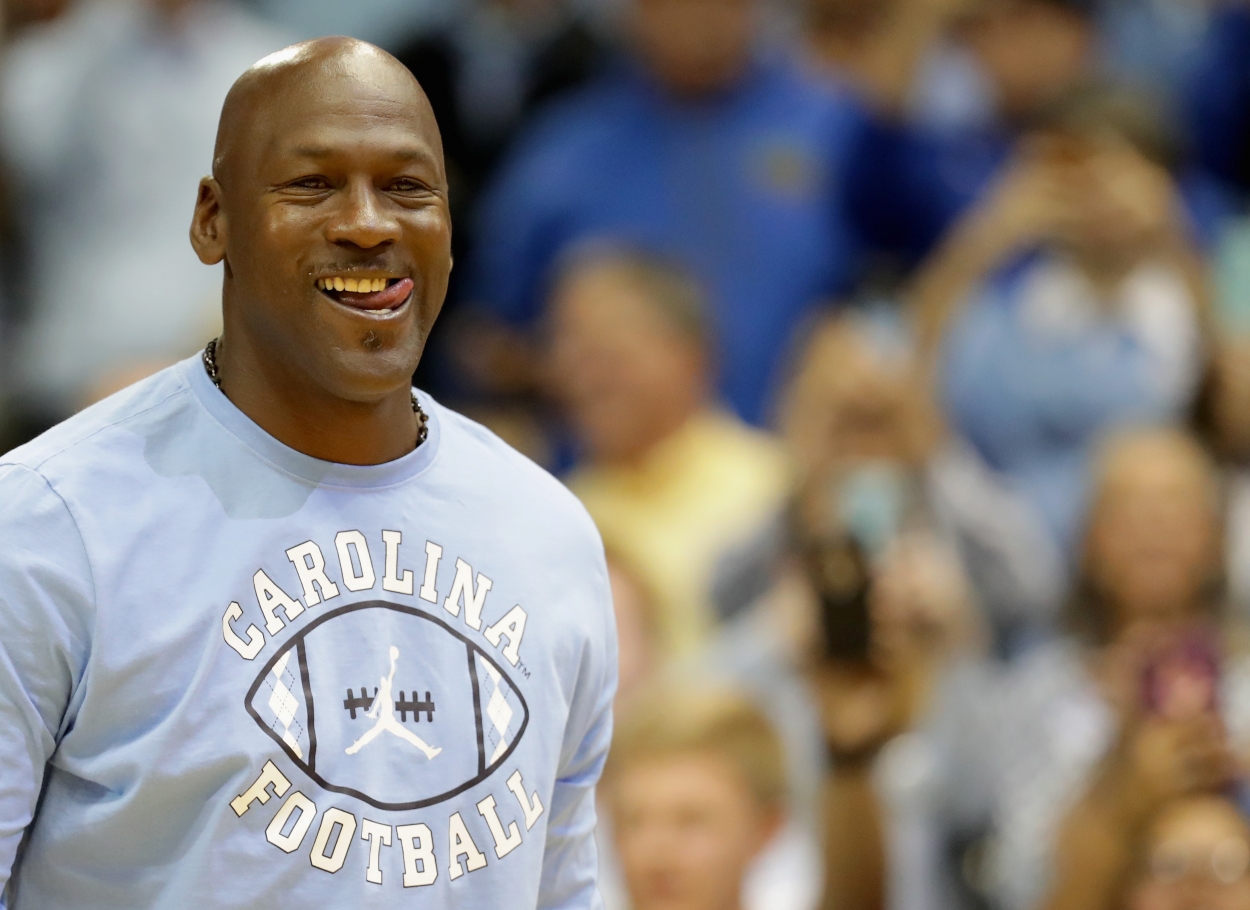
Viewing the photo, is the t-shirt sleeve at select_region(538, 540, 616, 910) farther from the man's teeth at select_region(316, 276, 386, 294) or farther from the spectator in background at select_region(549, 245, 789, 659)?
the spectator in background at select_region(549, 245, 789, 659)

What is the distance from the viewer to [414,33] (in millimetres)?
4773

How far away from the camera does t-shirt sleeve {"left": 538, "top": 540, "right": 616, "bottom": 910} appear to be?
5.38ft

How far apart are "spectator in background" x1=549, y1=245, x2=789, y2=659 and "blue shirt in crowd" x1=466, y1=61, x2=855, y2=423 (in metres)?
0.21

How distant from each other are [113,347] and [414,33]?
1.17 metres

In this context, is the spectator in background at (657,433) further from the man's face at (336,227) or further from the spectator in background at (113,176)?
the man's face at (336,227)

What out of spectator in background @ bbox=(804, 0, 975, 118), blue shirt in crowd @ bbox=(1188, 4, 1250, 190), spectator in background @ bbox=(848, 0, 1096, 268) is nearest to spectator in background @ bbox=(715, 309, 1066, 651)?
spectator in background @ bbox=(848, 0, 1096, 268)

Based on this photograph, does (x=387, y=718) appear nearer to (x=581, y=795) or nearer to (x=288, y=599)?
(x=288, y=599)

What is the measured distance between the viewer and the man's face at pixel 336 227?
1.40 m

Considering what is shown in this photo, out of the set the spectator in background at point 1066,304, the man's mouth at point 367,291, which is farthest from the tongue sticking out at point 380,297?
the spectator in background at point 1066,304

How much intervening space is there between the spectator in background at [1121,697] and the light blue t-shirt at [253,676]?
84.2 inches

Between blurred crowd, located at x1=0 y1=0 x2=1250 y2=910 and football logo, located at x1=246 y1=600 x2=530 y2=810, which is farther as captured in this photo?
blurred crowd, located at x1=0 y1=0 x2=1250 y2=910

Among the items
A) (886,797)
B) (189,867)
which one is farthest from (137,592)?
(886,797)

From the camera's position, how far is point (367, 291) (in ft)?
4.70

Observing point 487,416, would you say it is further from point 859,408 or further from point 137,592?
point 137,592
